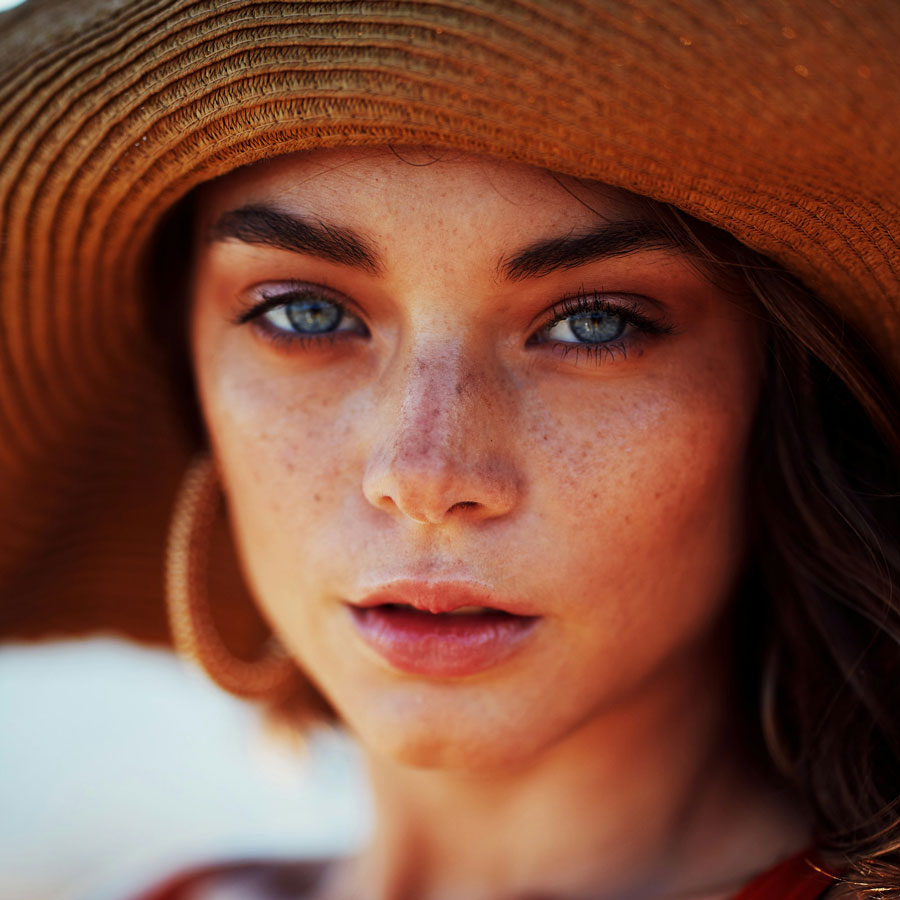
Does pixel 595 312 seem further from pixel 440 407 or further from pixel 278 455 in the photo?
pixel 278 455

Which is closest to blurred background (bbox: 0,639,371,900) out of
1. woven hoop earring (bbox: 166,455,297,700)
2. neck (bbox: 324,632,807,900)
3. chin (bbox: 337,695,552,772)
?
woven hoop earring (bbox: 166,455,297,700)

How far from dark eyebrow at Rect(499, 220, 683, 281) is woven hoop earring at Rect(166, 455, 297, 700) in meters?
0.69

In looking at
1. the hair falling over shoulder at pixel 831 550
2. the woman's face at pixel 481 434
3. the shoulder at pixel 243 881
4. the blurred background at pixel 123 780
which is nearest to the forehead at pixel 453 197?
the woman's face at pixel 481 434

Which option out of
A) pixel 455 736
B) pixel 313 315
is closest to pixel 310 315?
pixel 313 315

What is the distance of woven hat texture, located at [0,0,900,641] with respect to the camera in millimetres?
861

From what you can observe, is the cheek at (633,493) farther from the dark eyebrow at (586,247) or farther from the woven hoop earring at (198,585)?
the woven hoop earring at (198,585)

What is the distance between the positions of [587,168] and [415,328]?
0.22 m

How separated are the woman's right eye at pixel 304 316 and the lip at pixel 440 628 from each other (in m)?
0.29

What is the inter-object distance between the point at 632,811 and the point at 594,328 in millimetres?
596

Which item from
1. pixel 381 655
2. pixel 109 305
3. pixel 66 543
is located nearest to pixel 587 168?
pixel 381 655

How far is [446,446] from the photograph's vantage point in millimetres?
→ 1027

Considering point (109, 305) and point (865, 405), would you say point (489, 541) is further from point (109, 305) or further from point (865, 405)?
point (109, 305)

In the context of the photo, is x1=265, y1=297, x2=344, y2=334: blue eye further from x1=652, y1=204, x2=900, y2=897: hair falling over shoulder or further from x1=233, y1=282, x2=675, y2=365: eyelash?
x1=652, y1=204, x2=900, y2=897: hair falling over shoulder

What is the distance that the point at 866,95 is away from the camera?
86 centimetres
